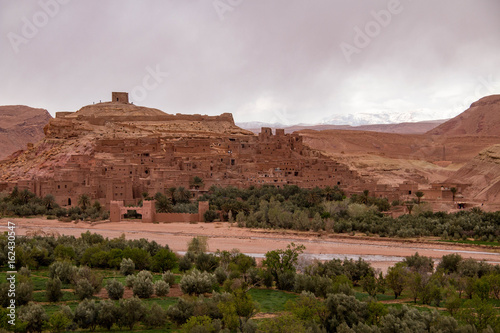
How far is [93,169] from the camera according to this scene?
123ft

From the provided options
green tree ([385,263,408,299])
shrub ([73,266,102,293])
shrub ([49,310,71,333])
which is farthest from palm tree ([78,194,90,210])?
green tree ([385,263,408,299])

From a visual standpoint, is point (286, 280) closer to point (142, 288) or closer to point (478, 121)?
point (142, 288)

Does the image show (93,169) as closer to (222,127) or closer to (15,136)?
(222,127)

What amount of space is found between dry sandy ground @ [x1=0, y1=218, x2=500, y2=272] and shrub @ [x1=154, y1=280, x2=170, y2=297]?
323 inches

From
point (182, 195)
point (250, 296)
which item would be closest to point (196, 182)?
point (182, 195)

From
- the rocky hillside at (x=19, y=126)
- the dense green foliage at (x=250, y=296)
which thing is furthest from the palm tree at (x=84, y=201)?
the rocky hillside at (x=19, y=126)

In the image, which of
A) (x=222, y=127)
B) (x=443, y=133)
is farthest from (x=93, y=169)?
(x=443, y=133)

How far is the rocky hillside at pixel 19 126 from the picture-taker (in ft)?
267

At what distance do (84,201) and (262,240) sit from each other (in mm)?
13214

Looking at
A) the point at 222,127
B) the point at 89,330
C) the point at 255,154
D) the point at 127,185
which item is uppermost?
the point at 222,127

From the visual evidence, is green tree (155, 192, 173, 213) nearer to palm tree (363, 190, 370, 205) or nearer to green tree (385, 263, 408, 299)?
palm tree (363, 190, 370, 205)

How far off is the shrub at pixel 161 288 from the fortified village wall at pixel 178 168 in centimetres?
1927

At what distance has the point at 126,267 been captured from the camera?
18234mm

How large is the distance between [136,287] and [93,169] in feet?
78.2
